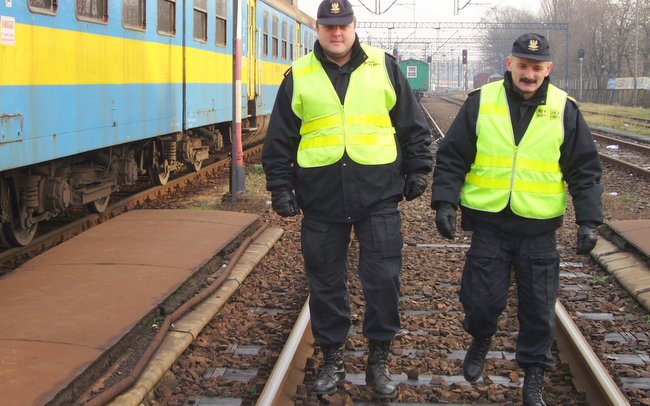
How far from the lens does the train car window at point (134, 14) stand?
8.77 metres

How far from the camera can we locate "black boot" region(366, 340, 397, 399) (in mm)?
4305

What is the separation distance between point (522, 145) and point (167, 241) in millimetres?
4304

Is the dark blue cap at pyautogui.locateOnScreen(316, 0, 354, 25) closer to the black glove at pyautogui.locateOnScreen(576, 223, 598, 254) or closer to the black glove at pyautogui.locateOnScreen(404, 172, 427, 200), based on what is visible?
the black glove at pyautogui.locateOnScreen(404, 172, 427, 200)

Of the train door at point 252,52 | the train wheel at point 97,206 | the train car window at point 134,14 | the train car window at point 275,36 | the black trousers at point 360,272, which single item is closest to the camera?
the black trousers at point 360,272

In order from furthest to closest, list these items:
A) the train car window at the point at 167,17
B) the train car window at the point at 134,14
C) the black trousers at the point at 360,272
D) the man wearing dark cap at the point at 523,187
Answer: the train car window at the point at 167,17, the train car window at the point at 134,14, the black trousers at the point at 360,272, the man wearing dark cap at the point at 523,187

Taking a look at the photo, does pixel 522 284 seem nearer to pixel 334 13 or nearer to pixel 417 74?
pixel 334 13

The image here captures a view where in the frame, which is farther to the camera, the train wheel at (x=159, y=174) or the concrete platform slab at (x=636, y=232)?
the train wheel at (x=159, y=174)

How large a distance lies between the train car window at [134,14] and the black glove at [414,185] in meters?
5.18

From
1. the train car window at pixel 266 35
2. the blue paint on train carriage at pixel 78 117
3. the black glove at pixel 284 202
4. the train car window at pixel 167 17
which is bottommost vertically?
the black glove at pixel 284 202

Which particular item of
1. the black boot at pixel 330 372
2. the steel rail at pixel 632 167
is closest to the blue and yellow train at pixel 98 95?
the black boot at pixel 330 372

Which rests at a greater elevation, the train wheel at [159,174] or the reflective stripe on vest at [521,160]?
the reflective stripe on vest at [521,160]

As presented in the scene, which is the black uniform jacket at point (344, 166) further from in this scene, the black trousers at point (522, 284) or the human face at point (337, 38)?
the black trousers at point (522, 284)

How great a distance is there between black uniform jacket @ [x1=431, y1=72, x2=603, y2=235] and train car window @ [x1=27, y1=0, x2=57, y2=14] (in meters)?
3.79

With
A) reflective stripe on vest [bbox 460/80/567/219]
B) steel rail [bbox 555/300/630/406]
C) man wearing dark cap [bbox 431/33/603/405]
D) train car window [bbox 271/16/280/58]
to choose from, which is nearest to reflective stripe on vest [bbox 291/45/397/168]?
man wearing dark cap [bbox 431/33/603/405]
